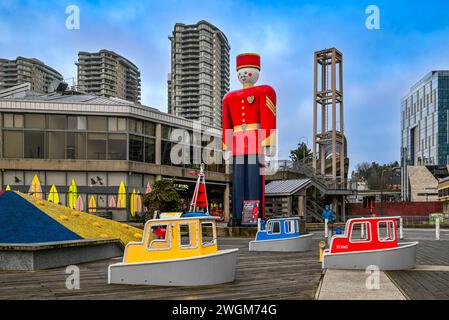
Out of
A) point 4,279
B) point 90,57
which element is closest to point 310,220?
point 4,279

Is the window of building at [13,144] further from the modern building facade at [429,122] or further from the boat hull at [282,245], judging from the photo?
the modern building facade at [429,122]

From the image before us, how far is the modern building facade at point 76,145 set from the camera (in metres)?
45.4

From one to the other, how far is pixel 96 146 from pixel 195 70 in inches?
5129

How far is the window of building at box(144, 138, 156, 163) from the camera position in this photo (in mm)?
49281

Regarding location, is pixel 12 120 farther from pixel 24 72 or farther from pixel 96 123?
pixel 24 72

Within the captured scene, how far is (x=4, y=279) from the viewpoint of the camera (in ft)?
41.0

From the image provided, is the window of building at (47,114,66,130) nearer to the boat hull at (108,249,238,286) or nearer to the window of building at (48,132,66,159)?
the window of building at (48,132,66,159)

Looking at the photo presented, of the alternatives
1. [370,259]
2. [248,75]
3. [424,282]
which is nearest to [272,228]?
[370,259]

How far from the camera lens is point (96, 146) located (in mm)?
46844

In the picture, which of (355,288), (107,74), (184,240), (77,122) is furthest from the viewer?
(107,74)

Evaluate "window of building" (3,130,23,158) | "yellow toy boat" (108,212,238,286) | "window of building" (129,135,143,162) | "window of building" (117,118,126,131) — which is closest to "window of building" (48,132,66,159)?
"window of building" (3,130,23,158)

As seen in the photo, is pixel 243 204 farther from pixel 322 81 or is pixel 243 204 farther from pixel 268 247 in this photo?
pixel 322 81

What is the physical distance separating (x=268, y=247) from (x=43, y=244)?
32.0ft

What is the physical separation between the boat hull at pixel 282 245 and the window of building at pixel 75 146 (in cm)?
2959
